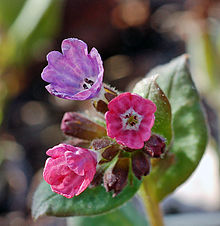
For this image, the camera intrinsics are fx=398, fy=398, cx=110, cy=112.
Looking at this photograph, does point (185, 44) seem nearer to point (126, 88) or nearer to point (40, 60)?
point (126, 88)

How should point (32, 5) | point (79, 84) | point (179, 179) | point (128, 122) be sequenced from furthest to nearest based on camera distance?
point (32, 5), point (179, 179), point (79, 84), point (128, 122)

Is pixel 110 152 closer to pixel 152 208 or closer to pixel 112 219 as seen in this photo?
pixel 152 208

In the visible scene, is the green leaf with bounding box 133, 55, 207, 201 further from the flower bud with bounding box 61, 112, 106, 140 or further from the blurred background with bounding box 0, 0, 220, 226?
the blurred background with bounding box 0, 0, 220, 226

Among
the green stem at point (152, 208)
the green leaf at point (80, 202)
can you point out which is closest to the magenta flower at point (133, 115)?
the green leaf at point (80, 202)

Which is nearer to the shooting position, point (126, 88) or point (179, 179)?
point (179, 179)

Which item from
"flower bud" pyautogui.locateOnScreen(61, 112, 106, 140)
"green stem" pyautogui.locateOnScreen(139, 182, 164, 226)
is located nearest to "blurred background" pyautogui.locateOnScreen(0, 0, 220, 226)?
"green stem" pyautogui.locateOnScreen(139, 182, 164, 226)

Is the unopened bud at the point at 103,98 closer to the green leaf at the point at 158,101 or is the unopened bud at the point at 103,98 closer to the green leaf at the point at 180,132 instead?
the green leaf at the point at 158,101

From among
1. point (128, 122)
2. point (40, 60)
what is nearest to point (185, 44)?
point (40, 60)

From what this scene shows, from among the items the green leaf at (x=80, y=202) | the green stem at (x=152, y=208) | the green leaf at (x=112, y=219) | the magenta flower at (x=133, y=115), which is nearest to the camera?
the magenta flower at (x=133, y=115)
